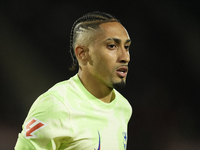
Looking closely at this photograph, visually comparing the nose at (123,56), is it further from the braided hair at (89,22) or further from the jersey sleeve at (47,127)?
the jersey sleeve at (47,127)

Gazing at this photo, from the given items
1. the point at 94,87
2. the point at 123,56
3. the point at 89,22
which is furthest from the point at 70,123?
the point at 89,22

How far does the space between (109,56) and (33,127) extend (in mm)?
388

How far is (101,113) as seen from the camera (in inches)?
41.9

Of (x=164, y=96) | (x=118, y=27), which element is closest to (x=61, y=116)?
(x=118, y=27)

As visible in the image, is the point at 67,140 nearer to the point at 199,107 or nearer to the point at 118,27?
the point at 118,27

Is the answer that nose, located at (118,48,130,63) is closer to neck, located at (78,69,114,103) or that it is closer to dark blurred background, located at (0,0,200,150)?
neck, located at (78,69,114,103)

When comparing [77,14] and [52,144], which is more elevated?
[77,14]

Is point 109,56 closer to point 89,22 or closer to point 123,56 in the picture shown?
point 123,56

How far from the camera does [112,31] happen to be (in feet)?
3.47

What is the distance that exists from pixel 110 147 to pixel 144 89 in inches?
35.7

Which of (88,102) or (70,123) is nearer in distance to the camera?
(70,123)

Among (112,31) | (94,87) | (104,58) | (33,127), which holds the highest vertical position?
(112,31)

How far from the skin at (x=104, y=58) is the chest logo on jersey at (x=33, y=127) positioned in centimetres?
27

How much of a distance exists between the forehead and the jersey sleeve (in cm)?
33
